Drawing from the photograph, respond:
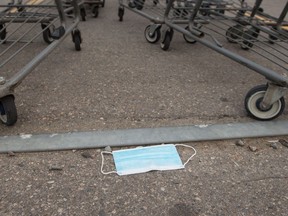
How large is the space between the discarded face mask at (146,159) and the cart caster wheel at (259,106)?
0.61 metres

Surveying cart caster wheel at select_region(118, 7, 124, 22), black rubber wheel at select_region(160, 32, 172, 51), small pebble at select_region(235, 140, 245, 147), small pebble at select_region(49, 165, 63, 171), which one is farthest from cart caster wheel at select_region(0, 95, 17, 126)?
cart caster wheel at select_region(118, 7, 124, 22)

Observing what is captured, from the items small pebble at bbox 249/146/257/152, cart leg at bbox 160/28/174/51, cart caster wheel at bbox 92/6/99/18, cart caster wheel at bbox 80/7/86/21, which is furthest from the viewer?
cart caster wheel at bbox 92/6/99/18

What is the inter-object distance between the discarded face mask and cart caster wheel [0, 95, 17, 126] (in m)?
0.64

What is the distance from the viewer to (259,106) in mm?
2396

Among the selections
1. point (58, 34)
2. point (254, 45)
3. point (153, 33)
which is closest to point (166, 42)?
point (153, 33)

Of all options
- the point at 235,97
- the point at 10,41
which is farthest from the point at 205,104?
the point at 10,41

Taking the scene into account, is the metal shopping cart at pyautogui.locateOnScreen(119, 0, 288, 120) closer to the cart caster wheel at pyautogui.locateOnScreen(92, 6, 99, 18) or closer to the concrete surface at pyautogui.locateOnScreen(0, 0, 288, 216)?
the concrete surface at pyautogui.locateOnScreen(0, 0, 288, 216)

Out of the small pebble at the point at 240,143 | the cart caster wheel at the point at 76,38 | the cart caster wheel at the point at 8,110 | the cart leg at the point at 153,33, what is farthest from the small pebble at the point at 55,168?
the cart leg at the point at 153,33

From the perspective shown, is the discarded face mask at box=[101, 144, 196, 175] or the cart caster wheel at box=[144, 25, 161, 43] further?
the cart caster wheel at box=[144, 25, 161, 43]

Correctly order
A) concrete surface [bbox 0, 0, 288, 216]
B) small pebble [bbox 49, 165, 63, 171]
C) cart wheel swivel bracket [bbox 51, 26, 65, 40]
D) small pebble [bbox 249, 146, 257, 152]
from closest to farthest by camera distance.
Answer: concrete surface [bbox 0, 0, 288, 216], small pebble [bbox 49, 165, 63, 171], small pebble [bbox 249, 146, 257, 152], cart wheel swivel bracket [bbox 51, 26, 65, 40]

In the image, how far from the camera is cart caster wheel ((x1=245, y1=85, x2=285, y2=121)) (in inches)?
92.9

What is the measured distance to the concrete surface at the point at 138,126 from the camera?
5.57 feet

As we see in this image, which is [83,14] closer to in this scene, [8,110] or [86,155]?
[8,110]

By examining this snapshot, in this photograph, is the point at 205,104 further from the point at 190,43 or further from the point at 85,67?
the point at 190,43
